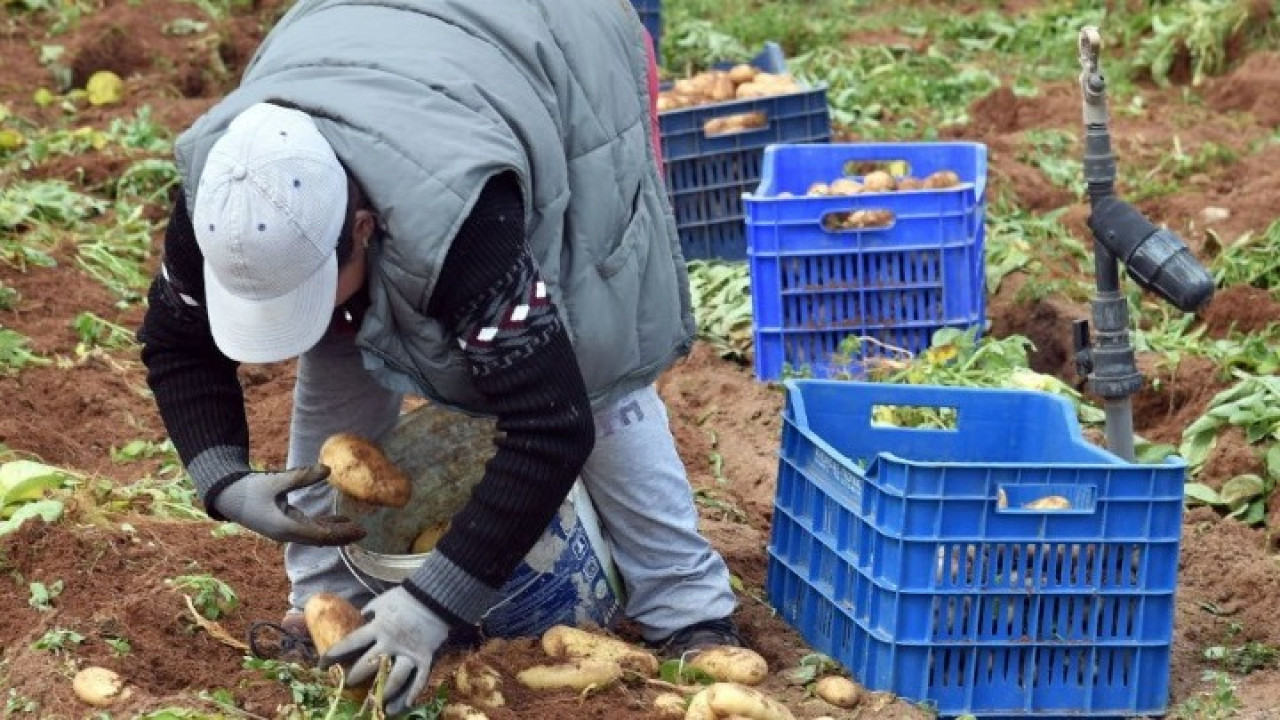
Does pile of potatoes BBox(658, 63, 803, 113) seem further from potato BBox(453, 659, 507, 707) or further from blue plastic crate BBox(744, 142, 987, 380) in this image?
potato BBox(453, 659, 507, 707)

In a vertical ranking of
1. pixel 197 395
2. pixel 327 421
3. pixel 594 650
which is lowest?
pixel 594 650

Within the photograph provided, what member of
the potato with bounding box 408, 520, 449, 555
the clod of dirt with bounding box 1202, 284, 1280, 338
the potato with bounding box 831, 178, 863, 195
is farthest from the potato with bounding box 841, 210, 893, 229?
the potato with bounding box 408, 520, 449, 555

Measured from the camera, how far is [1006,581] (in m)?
3.78

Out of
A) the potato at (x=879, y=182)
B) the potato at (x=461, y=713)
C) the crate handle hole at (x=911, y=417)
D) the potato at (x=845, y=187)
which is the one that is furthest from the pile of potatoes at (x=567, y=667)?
the potato at (x=879, y=182)

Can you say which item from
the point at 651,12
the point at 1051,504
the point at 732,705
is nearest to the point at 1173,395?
the point at 1051,504

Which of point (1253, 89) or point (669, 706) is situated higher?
point (669, 706)

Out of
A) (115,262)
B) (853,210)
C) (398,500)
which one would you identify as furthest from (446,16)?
(115,262)

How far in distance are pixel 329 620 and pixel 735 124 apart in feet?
12.0

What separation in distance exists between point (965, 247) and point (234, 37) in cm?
490

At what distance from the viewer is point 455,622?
11.1 ft

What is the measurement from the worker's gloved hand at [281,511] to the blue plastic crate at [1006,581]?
0.96 meters

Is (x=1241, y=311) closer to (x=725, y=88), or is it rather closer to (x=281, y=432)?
(x=725, y=88)

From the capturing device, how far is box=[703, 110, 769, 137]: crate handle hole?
685cm

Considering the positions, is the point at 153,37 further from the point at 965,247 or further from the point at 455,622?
the point at 455,622
